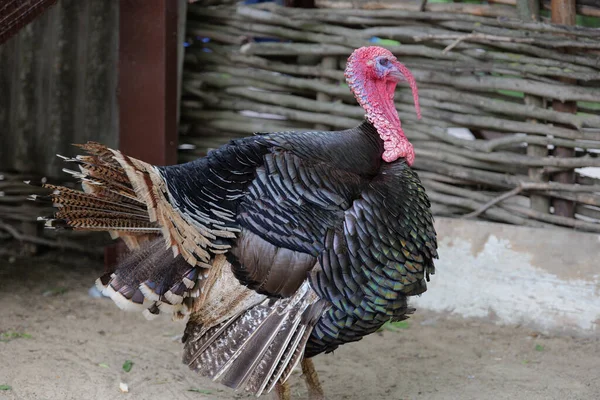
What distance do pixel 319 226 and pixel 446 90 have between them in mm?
2004

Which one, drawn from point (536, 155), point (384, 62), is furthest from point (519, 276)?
point (384, 62)

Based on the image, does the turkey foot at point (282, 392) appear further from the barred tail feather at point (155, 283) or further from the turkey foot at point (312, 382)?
the barred tail feather at point (155, 283)

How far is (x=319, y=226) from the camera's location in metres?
3.24

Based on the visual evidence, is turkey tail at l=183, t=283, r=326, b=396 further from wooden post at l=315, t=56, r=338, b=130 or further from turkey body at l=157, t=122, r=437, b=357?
wooden post at l=315, t=56, r=338, b=130

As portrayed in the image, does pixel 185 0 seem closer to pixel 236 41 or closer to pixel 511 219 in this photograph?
pixel 236 41

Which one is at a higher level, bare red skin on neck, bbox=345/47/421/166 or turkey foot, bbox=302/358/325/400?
bare red skin on neck, bbox=345/47/421/166

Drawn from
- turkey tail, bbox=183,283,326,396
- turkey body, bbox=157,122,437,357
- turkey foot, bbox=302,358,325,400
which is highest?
turkey body, bbox=157,122,437,357

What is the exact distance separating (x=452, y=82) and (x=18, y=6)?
2.55 metres

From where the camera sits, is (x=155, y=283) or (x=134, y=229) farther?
(x=134, y=229)

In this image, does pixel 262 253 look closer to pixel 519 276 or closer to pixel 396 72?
pixel 396 72

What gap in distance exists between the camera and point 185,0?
5301 mm

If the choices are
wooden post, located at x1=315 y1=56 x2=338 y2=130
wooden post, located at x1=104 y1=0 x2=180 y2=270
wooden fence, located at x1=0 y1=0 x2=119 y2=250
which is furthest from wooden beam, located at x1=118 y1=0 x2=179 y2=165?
wooden post, located at x1=315 y1=56 x2=338 y2=130

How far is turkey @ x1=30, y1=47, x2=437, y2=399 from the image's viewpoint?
3178 mm

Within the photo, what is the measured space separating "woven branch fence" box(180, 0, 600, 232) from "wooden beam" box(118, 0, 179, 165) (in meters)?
0.46
